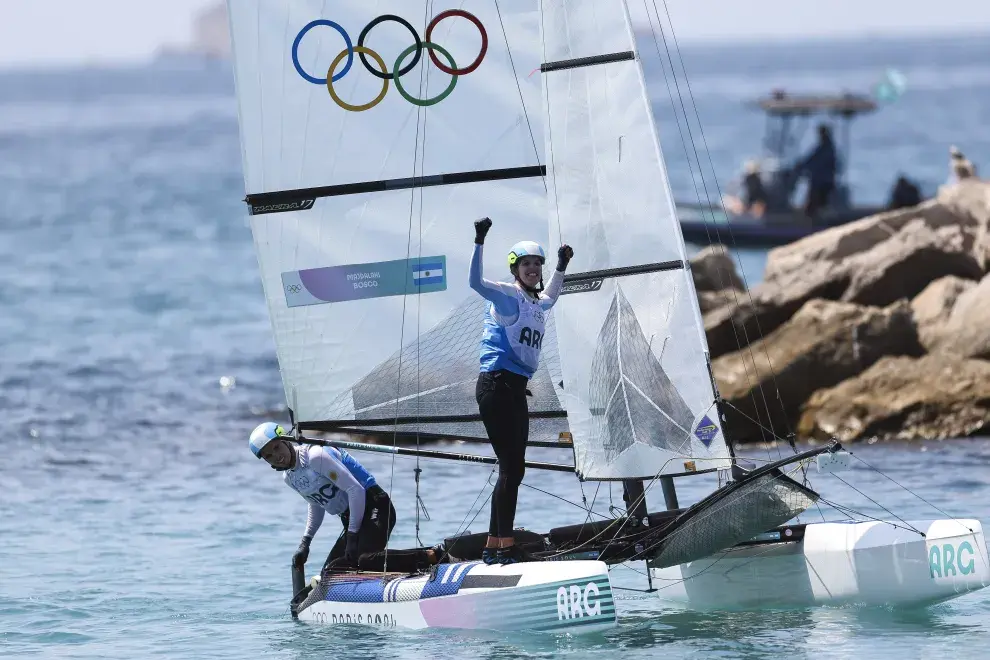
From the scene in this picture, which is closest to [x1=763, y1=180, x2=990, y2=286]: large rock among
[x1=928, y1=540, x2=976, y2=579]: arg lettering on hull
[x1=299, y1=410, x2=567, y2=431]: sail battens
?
[x1=299, y1=410, x2=567, y2=431]: sail battens

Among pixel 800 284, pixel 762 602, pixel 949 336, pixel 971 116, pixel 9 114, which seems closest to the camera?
pixel 762 602

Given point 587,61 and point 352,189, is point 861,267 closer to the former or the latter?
point 587,61

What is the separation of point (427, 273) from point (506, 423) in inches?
68.6

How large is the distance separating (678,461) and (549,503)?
469cm

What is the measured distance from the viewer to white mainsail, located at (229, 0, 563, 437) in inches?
480

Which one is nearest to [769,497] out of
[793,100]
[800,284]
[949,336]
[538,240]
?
[538,240]

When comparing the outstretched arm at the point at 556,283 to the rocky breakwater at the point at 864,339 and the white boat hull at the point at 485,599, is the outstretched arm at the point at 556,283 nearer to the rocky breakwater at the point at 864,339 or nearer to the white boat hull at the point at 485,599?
the white boat hull at the point at 485,599

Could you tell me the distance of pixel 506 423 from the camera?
11.2m

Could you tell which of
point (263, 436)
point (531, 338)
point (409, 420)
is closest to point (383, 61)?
point (531, 338)

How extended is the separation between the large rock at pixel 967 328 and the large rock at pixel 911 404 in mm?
341

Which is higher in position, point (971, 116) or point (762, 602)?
point (971, 116)

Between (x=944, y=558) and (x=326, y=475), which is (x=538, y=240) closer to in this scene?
(x=326, y=475)

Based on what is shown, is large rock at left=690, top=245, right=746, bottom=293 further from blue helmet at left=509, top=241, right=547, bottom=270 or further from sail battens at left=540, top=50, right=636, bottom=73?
blue helmet at left=509, top=241, right=547, bottom=270

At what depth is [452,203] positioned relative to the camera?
12312mm
